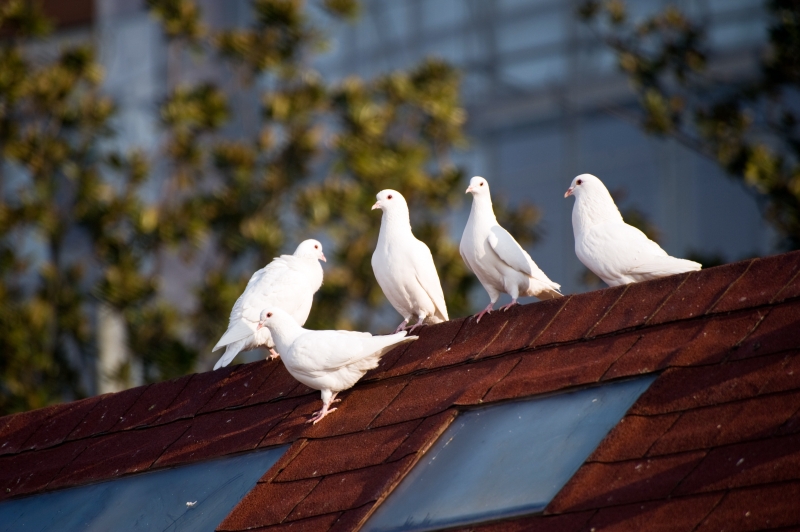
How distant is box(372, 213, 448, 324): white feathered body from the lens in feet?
24.6

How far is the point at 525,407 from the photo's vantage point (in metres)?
5.46

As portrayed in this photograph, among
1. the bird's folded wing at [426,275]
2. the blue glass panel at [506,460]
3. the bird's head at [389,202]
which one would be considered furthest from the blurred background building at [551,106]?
the blue glass panel at [506,460]

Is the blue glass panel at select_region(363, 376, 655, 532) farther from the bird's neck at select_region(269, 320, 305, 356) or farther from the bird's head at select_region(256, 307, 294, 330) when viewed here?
the bird's head at select_region(256, 307, 294, 330)

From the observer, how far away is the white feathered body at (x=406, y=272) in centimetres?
750

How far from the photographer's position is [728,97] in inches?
647

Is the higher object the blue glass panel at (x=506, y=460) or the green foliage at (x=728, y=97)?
the blue glass panel at (x=506, y=460)

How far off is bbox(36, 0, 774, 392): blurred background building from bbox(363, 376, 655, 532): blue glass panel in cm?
1456

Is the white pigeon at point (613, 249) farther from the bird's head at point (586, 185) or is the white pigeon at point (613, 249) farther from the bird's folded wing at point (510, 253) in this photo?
the bird's folded wing at point (510, 253)

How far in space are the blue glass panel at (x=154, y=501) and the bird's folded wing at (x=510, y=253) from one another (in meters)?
1.78

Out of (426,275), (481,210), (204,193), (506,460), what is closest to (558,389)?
(506,460)

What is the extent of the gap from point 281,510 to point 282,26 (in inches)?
534

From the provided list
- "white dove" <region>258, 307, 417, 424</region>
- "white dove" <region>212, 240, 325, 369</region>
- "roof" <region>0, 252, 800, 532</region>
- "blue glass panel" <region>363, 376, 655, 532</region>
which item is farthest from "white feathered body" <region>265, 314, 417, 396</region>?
"white dove" <region>212, 240, 325, 369</region>

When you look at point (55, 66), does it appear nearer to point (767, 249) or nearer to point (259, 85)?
point (259, 85)

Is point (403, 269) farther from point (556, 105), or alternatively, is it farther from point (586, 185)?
point (556, 105)
